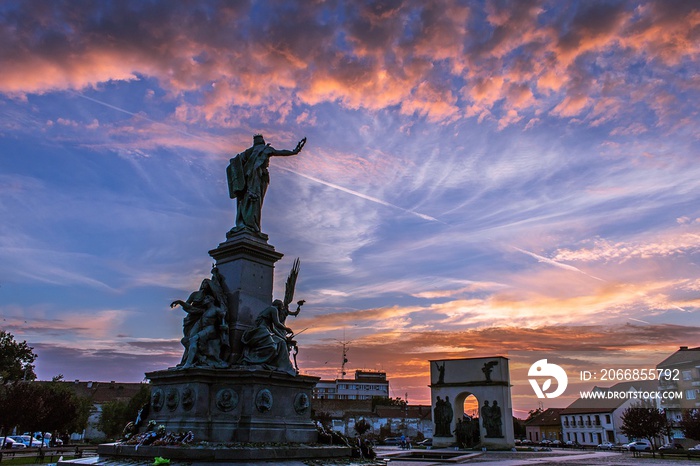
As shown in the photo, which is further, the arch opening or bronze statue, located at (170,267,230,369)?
the arch opening

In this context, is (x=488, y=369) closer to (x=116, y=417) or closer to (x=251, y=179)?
(x=251, y=179)

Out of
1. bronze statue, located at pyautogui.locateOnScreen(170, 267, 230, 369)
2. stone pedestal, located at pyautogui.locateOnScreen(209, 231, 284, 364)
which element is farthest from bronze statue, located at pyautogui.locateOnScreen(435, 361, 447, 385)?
bronze statue, located at pyautogui.locateOnScreen(170, 267, 230, 369)

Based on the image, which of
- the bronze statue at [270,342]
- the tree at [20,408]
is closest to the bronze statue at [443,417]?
the tree at [20,408]

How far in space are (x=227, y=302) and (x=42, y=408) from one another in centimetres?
2447

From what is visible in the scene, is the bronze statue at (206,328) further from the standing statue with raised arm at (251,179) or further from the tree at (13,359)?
the tree at (13,359)

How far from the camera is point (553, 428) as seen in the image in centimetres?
8400

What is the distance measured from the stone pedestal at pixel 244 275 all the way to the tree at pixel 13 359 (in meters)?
34.1

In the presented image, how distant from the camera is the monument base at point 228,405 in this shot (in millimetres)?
11211

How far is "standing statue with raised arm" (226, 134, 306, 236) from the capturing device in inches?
593

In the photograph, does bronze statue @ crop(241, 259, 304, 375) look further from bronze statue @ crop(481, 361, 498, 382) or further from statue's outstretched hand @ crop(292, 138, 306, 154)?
bronze statue @ crop(481, 361, 498, 382)

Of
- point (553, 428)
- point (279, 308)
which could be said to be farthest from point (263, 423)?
point (553, 428)

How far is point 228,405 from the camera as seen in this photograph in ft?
37.7

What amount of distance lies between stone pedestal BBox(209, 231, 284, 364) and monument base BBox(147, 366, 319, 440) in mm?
1257

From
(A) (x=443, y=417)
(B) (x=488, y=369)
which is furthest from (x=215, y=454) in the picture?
(A) (x=443, y=417)
